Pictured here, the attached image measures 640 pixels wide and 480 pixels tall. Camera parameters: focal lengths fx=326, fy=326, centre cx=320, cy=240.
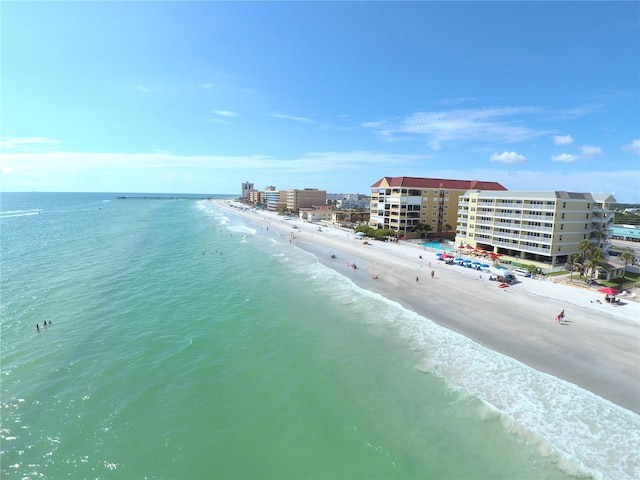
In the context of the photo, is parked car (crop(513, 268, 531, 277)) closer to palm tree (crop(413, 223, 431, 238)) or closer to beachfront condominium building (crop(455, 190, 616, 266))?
beachfront condominium building (crop(455, 190, 616, 266))

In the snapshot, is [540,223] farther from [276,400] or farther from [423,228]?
[276,400]

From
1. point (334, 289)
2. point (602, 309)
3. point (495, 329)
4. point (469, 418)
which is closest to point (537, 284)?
point (602, 309)

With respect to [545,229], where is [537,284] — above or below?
below

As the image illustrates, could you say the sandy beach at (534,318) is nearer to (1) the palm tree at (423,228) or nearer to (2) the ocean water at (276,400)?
(2) the ocean water at (276,400)

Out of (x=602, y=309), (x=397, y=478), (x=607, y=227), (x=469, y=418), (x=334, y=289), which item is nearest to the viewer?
(x=397, y=478)

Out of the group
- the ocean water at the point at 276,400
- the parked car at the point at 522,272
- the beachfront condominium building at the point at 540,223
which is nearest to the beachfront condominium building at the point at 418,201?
→ the beachfront condominium building at the point at 540,223

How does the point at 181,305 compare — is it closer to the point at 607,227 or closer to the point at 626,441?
the point at 626,441

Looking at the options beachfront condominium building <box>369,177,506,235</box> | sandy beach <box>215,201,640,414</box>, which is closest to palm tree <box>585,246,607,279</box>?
sandy beach <box>215,201,640,414</box>
